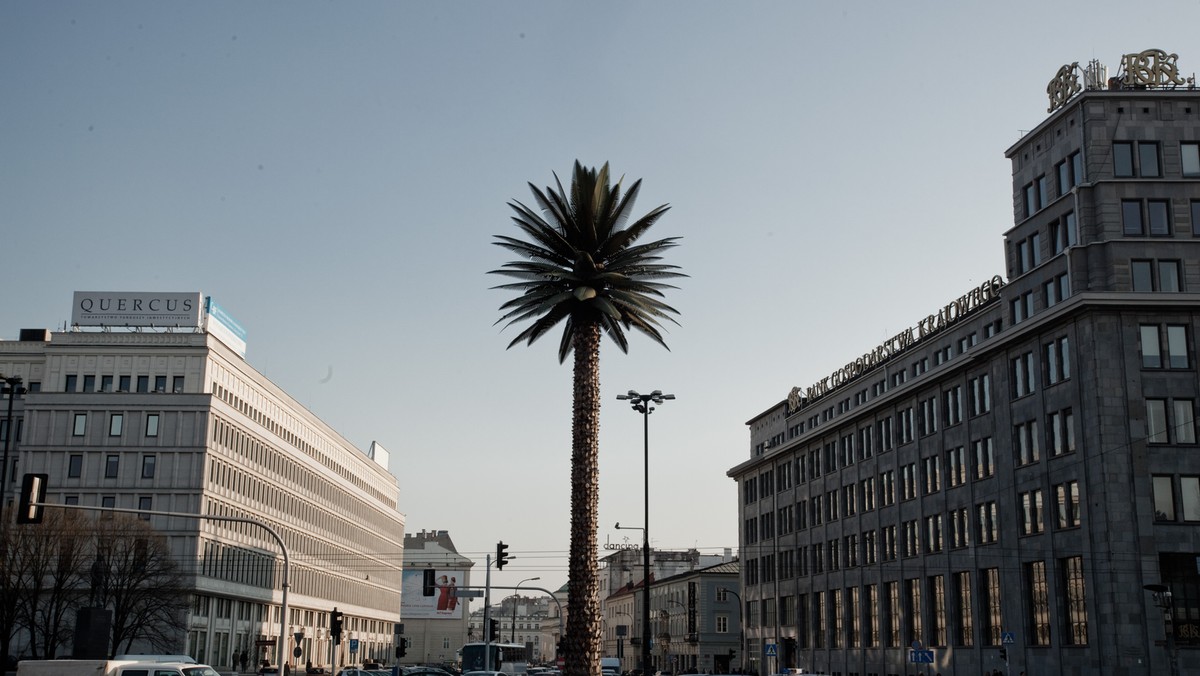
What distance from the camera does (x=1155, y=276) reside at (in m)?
53.4

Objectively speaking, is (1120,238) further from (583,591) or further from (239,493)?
(239,493)

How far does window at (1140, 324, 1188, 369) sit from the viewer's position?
52.7 meters

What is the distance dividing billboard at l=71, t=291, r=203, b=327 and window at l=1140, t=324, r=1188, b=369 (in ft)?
228

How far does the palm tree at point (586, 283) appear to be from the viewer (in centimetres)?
3544

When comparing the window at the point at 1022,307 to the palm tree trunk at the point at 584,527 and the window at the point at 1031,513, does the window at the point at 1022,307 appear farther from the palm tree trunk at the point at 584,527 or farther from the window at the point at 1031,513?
the palm tree trunk at the point at 584,527

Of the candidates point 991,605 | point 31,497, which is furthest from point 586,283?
point 991,605

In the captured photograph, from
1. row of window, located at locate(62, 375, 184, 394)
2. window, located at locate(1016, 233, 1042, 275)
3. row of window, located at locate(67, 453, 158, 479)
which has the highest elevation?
window, located at locate(1016, 233, 1042, 275)

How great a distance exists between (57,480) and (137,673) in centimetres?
6793

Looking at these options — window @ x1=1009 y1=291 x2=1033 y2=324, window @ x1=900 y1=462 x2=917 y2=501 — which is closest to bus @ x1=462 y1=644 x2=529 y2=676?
window @ x1=900 y1=462 x2=917 y2=501

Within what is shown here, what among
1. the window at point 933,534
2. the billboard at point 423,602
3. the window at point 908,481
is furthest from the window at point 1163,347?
the billboard at point 423,602

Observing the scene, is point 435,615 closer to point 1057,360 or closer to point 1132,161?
point 1057,360

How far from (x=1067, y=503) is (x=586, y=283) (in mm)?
29397

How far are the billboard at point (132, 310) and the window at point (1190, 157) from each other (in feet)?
232

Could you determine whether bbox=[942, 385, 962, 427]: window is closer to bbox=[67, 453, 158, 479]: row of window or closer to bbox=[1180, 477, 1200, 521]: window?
bbox=[1180, 477, 1200, 521]: window
